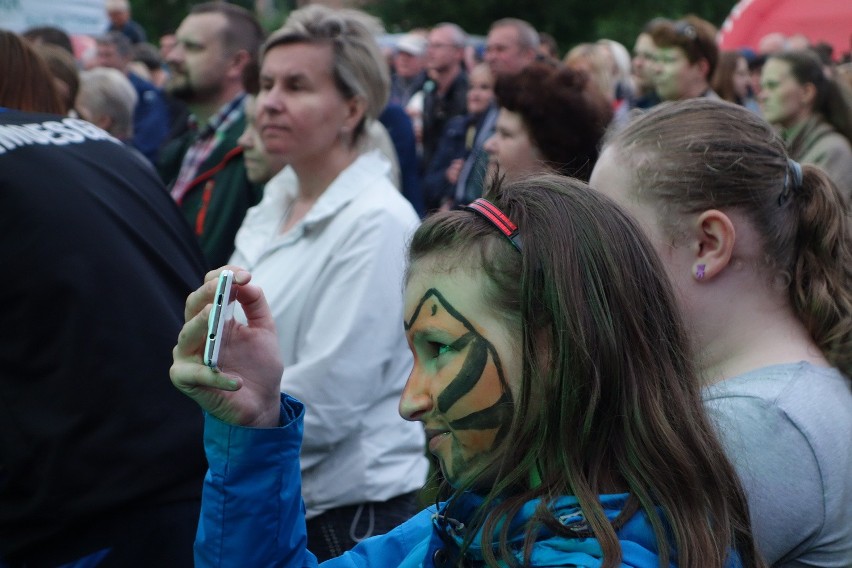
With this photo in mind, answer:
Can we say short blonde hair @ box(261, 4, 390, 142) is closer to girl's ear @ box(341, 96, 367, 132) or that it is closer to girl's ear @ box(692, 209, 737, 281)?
girl's ear @ box(341, 96, 367, 132)

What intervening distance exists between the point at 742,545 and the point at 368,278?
1.57m

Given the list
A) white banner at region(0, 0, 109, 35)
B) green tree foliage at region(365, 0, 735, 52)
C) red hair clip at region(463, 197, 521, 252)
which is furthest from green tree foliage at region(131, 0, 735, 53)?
red hair clip at region(463, 197, 521, 252)

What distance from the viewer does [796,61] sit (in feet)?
20.9

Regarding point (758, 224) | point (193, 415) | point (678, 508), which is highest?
point (758, 224)

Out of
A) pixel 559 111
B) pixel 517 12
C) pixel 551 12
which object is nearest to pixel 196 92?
pixel 559 111

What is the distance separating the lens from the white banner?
29.4 ft

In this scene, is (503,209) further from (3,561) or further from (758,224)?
(3,561)

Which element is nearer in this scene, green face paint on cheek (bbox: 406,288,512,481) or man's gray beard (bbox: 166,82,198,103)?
green face paint on cheek (bbox: 406,288,512,481)

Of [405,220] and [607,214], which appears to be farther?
[405,220]

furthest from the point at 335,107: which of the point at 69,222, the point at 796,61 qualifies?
the point at 796,61

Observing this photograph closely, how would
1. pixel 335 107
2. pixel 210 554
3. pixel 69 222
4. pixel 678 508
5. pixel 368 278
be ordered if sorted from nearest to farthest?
pixel 678 508
pixel 210 554
pixel 69 222
pixel 368 278
pixel 335 107

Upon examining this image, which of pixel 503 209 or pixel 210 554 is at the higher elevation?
pixel 503 209

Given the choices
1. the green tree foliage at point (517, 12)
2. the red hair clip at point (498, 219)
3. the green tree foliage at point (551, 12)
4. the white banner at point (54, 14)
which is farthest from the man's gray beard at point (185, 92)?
the green tree foliage at point (551, 12)

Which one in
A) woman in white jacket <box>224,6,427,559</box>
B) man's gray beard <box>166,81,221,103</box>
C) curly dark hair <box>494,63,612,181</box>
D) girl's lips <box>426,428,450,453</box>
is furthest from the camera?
man's gray beard <box>166,81,221,103</box>
